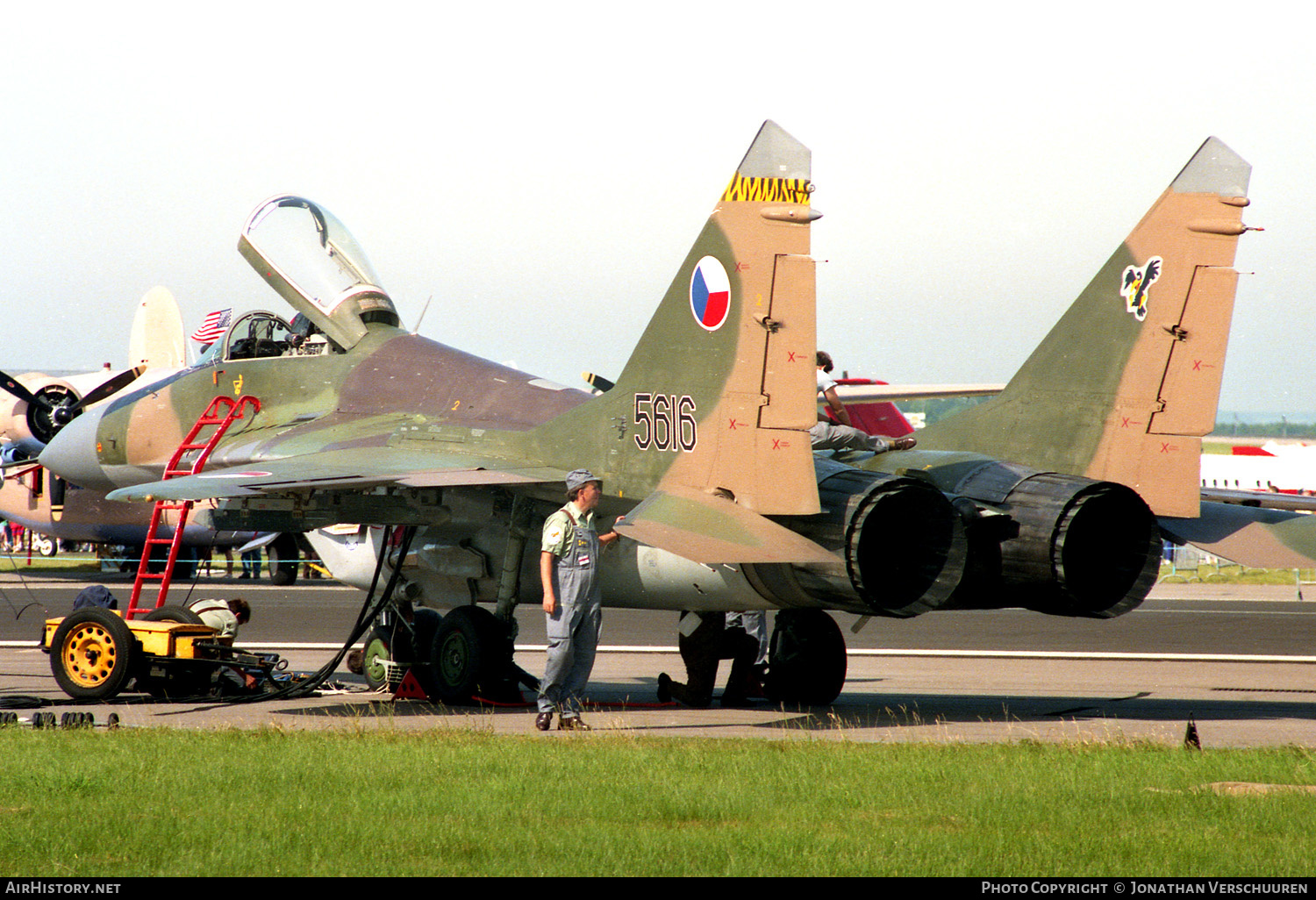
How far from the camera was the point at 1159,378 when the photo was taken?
10.6m

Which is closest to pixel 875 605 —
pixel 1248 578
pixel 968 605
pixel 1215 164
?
pixel 968 605

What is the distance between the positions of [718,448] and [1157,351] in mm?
3702

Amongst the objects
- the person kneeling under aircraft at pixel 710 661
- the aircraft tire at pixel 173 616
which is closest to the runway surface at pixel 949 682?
the person kneeling under aircraft at pixel 710 661

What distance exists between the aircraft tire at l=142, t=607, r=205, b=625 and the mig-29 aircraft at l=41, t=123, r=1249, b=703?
105 cm

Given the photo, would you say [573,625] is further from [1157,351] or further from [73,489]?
[73,489]

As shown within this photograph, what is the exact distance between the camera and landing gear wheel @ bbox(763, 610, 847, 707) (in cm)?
1123

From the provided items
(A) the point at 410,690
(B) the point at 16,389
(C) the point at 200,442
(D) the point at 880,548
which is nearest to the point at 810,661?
(D) the point at 880,548

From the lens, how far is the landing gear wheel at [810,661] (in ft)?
36.9

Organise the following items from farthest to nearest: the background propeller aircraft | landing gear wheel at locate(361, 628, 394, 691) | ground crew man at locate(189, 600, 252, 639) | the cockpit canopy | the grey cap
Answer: the background propeller aircraft → the cockpit canopy → landing gear wheel at locate(361, 628, 394, 691) → ground crew man at locate(189, 600, 252, 639) → the grey cap

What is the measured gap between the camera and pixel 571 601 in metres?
9.18

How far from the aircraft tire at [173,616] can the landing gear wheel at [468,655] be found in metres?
2.04

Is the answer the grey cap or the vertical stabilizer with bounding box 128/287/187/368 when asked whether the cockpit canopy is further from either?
the vertical stabilizer with bounding box 128/287/187/368

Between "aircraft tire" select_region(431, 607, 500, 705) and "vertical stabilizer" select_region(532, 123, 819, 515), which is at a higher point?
"vertical stabilizer" select_region(532, 123, 819, 515)

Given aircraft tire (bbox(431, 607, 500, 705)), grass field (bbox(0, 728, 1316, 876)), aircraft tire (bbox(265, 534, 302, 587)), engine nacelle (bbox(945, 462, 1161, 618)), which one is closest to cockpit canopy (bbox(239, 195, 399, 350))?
aircraft tire (bbox(431, 607, 500, 705))
